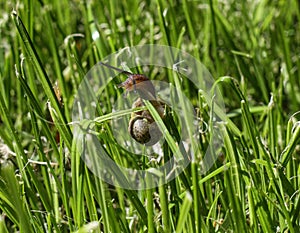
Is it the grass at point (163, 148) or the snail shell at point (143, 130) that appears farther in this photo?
the snail shell at point (143, 130)

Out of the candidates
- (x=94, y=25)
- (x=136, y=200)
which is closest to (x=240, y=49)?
(x=94, y=25)

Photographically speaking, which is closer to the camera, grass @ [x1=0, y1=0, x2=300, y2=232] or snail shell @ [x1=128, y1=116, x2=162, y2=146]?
grass @ [x1=0, y1=0, x2=300, y2=232]

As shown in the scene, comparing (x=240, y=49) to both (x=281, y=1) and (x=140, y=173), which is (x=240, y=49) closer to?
(x=281, y=1)
